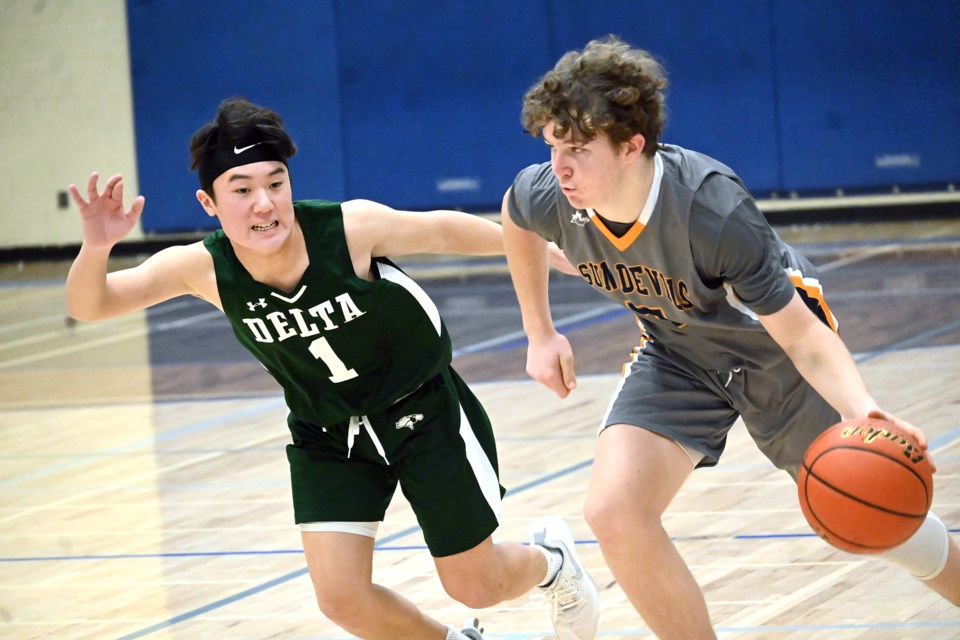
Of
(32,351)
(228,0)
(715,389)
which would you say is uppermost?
(228,0)

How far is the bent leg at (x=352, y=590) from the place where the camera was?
127 inches

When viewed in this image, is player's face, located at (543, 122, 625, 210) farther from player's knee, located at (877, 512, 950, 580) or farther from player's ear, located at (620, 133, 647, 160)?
player's knee, located at (877, 512, 950, 580)

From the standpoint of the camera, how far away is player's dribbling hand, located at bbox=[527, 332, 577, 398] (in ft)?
11.2

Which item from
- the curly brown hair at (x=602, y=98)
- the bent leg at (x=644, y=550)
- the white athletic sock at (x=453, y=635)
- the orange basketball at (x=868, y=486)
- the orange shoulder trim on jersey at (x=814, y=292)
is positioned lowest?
the white athletic sock at (x=453, y=635)

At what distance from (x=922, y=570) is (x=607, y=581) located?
112 cm

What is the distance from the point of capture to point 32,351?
32.0 feet

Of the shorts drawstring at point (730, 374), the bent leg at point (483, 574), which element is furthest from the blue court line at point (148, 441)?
the shorts drawstring at point (730, 374)

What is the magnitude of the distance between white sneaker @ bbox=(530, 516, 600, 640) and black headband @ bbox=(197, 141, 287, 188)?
4.37ft

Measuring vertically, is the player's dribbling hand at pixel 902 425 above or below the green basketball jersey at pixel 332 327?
below

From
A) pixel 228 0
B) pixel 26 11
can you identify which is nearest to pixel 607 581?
pixel 228 0

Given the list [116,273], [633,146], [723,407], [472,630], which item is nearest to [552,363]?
[723,407]

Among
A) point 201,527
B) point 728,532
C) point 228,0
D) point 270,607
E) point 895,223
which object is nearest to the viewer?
point 270,607

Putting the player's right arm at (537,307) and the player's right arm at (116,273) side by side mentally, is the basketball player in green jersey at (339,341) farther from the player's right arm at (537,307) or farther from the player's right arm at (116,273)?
the player's right arm at (537,307)

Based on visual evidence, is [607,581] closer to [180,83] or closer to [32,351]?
[32,351]
